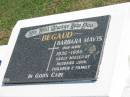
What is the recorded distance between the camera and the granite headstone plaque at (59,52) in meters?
4.12

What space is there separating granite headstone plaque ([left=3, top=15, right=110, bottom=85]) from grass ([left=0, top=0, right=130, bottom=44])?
9.11 ft

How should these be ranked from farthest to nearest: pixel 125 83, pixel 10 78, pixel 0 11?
pixel 0 11 < pixel 10 78 < pixel 125 83

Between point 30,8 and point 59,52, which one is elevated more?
point 30,8

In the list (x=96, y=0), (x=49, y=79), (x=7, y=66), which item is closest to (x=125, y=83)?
(x=49, y=79)

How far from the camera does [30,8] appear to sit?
8242 mm

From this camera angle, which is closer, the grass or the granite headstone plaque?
the granite headstone plaque

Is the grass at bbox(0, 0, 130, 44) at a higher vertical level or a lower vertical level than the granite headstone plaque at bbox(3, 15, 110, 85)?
higher

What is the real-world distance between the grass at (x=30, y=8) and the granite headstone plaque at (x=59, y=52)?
2.78 m

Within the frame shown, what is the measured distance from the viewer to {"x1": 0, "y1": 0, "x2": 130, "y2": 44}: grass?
24.8 feet

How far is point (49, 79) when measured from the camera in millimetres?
4262

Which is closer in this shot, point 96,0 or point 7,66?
point 7,66

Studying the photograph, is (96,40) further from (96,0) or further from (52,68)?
(96,0)

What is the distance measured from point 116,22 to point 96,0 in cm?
324

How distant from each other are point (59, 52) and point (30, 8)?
4.01m
